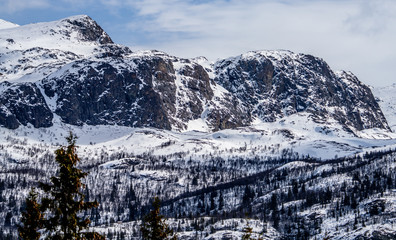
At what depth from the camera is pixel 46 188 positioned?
160ft

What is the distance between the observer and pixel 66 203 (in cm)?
5053

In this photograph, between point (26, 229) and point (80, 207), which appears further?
point (26, 229)

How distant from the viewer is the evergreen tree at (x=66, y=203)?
162 feet

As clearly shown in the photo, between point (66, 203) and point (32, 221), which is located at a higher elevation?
point (66, 203)

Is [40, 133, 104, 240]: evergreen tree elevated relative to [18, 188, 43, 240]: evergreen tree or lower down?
elevated

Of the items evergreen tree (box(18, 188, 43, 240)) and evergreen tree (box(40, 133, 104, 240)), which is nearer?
evergreen tree (box(40, 133, 104, 240))

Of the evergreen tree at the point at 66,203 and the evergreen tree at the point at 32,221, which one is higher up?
the evergreen tree at the point at 66,203

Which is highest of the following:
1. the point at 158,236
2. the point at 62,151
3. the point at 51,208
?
the point at 62,151

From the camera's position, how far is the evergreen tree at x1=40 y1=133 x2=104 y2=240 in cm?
4941

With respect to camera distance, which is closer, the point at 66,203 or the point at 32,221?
the point at 66,203

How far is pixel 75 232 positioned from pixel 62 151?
6.17 meters

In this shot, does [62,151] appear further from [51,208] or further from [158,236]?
[158,236]

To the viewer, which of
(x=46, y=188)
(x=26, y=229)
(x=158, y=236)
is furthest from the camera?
(x=158, y=236)

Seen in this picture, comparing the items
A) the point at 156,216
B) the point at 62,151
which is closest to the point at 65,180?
the point at 62,151
